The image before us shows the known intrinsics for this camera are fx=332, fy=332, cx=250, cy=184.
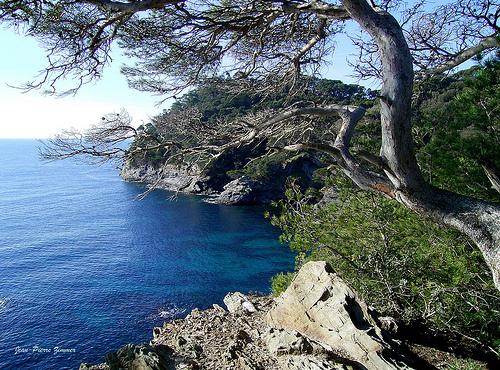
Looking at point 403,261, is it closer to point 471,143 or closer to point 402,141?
point 471,143

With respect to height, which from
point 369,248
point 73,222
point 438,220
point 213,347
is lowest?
point 73,222

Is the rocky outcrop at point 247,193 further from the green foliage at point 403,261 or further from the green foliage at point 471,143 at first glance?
the green foliage at point 471,143

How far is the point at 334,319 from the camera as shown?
4.66 metres

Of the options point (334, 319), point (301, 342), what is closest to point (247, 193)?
point (334, 319)

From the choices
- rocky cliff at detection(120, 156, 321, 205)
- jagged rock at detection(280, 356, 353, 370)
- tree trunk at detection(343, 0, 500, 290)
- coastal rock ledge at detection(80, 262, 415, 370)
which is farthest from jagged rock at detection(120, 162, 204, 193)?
tree trunk at detection(343, 0, 500, 290)

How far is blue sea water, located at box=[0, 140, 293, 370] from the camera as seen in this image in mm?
14328

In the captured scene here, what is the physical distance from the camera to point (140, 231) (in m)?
28.9

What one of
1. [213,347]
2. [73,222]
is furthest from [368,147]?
[73,222]

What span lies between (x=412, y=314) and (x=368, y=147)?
10.4 ft

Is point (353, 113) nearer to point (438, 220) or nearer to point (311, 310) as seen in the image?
point (438, 220)

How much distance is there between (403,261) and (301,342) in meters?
2.74

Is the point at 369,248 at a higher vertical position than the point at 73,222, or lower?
higher

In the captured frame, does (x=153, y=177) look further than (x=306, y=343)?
Yes

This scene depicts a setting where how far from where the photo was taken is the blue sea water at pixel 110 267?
14328 mm
